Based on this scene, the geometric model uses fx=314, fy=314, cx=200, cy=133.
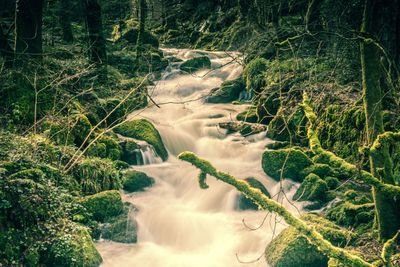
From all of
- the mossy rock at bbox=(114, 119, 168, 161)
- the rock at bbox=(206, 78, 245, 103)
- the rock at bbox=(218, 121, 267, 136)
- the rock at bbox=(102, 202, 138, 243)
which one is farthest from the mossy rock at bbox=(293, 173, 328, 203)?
the rock at bbox=(206, 78, 245, 103)

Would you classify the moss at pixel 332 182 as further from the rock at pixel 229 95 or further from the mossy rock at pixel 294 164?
the rock at pixel 229 95

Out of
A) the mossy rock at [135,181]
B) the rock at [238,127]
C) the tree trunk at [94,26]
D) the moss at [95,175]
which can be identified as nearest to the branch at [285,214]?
the moss at [95,175]

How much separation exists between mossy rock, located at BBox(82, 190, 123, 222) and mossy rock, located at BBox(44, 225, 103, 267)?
1137mm

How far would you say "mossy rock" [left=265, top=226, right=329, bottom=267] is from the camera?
5520 mm

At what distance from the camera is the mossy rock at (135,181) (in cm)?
892

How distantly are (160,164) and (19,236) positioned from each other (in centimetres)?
634

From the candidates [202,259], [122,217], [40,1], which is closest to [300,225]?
[202,259]

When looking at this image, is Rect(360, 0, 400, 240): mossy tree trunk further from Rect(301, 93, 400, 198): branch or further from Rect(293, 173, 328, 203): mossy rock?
Rect(293, 173, 328, 203): mossy rock

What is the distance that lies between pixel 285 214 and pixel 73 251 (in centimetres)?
390

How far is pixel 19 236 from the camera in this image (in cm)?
489

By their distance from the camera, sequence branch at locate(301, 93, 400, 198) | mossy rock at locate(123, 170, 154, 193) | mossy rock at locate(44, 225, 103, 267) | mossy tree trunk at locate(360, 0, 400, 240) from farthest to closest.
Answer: mossy rock at locate(123, 170, 154, 193)
mossy rock at locate(44, 225, 103, 267)
mossy tree trunk at locate(360, 0, 400, 240)
branch at locate(301, 93, 400, 198)

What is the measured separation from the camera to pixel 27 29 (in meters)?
8.96

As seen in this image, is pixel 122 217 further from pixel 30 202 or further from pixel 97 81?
pixel 97 81

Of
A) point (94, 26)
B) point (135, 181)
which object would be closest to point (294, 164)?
point (135, 181)
